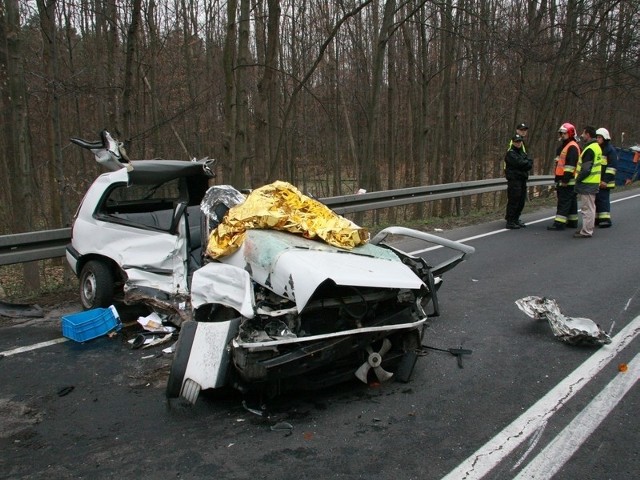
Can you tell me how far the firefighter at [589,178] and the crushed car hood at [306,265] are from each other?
6552 millimetres

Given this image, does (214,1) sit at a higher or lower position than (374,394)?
higher

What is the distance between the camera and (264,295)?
12.2 ft

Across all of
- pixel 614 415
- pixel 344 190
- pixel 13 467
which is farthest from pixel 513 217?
pixel 344 190

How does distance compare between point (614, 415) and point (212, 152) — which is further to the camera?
point (212, 152)

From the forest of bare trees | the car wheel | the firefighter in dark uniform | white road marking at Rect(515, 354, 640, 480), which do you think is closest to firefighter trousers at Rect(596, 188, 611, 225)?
the firefighter in dark uniform

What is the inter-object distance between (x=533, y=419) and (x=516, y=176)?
26.0 feet

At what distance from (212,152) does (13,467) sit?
64.5 feet

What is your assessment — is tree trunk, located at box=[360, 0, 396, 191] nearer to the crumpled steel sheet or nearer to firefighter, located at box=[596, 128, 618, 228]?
firefighter, located at box=[596, 128, 618, 228]

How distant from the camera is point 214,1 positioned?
17938 millimetres

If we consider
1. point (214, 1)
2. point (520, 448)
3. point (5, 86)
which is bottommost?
point (520, 448)

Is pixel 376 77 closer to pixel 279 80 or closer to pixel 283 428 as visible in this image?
pixel 279 80

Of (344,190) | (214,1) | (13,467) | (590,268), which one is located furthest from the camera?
(344,190)

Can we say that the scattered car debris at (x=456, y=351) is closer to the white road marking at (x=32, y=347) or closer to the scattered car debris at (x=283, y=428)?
the scattered car debris at (x=283, y=428)

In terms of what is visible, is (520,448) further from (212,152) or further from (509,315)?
(212,152)
